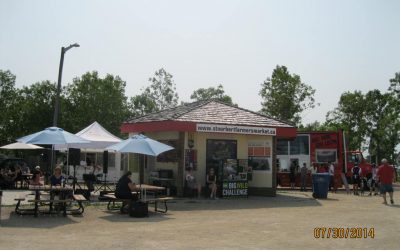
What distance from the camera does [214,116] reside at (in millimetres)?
21062

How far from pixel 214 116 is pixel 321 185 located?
222 inches

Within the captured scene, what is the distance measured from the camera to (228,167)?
2097cm

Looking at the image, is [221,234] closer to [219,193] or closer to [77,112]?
[219,193]

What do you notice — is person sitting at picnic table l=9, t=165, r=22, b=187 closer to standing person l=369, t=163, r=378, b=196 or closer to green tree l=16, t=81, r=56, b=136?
standing person l=369, t=163, r=378, b=196

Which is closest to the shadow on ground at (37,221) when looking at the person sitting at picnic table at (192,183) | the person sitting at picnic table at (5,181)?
the person sitting at picnic table at (192,183)

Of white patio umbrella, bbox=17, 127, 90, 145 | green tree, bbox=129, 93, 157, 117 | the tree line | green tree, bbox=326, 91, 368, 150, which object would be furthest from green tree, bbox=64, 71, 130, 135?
white patio umbrella, bbox=17, 127, 90, 145

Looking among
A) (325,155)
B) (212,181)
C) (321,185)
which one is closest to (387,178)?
(321,185)

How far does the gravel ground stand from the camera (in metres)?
9.25

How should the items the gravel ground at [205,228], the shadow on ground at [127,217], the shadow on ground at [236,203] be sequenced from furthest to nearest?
the shadow on ground at [236,203] < the shadow on ground at [127,217] < the gravel ground at [205,228]

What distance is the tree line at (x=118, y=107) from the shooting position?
4569 centimetres

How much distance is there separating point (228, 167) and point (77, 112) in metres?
35.1

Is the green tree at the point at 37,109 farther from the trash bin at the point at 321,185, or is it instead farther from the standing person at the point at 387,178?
the standing person at the point at 387,178
